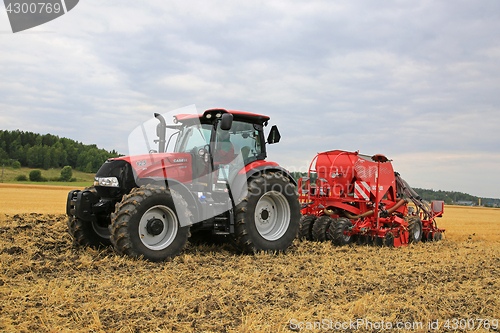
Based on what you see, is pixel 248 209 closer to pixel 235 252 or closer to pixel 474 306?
pixel 235 252

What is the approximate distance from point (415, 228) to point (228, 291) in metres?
7.43

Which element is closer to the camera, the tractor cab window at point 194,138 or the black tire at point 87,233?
the black tire at point 87,233

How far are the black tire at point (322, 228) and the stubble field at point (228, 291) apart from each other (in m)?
1.83

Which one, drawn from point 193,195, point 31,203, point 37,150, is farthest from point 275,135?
point 37,150

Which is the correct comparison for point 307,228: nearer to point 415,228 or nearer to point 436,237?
point 415,228

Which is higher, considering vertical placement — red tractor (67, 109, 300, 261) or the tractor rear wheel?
red tractor (67, 109, 300, 261)

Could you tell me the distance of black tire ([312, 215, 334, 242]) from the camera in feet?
29.4

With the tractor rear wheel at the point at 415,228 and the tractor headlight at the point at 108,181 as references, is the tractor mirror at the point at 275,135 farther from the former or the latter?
the tractor rear wheel at the point at 415,228

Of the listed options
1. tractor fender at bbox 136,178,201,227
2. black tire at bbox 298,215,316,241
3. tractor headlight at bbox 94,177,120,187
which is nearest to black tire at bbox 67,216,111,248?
tractor headlight at bbox 94,177,120,187

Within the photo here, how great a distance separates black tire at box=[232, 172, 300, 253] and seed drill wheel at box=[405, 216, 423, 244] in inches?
164

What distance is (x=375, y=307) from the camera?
4059 millimetres

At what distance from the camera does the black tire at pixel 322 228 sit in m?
8.95

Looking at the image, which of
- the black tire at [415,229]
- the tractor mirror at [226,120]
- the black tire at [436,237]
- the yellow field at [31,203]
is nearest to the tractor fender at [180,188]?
the tractor mirror at [226,120]

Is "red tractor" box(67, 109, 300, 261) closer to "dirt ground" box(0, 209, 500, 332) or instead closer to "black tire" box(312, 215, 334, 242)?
"dirt ground" box(0, 209, 500, 332)
